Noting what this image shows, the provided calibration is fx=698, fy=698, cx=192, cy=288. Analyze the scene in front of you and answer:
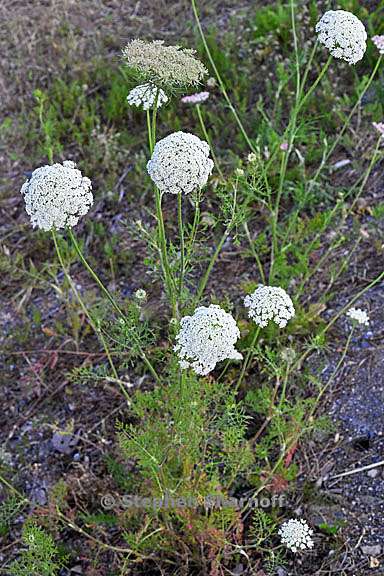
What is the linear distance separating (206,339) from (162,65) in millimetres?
941

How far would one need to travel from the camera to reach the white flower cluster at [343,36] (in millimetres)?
2902

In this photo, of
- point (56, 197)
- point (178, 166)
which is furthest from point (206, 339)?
point (56, 197)

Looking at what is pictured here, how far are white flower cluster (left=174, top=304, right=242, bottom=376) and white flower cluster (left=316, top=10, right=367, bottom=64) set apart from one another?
4.19ft

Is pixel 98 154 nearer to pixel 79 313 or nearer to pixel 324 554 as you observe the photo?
pixel 79 313

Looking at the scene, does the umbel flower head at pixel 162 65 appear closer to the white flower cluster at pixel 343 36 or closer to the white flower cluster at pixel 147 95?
the white flower cluster at pixel 147 95

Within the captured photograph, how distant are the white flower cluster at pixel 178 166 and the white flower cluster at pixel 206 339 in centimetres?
45

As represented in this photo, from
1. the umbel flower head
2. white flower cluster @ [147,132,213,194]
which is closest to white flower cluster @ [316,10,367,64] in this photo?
the umbel flower head

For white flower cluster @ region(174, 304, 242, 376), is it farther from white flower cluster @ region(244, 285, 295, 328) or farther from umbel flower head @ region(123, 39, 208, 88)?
umbel flower head @ region(123, 39, 208, 88)

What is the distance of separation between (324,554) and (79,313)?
2.07 m

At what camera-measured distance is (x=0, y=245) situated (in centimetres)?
497

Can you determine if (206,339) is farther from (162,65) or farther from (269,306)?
(162,65)

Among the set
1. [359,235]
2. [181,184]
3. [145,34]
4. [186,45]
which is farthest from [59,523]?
[145,34]

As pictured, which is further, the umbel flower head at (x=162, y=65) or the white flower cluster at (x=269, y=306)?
the white flower cluster at (x=269, y=306)

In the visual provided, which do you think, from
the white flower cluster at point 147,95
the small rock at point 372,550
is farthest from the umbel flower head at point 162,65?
the small rock at point 372,550
